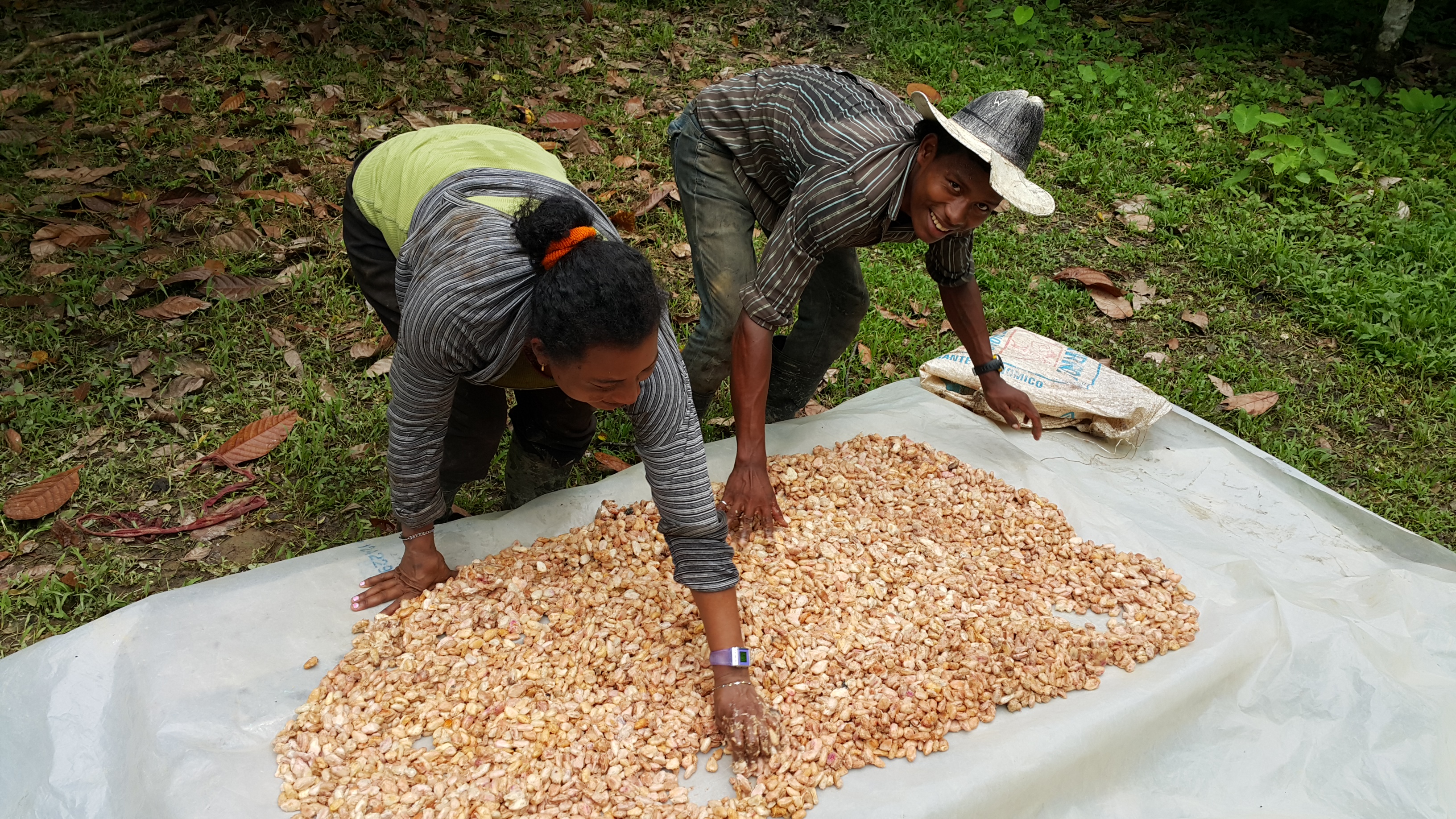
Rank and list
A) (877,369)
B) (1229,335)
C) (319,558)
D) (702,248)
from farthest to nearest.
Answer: (1229,335)
(877,369)
(702,248)
(319,558)

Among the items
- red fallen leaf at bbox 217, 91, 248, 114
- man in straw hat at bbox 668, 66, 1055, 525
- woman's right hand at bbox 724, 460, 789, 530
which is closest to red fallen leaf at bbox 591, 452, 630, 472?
man in straw hat at bbox 668, 66, 1055, 525

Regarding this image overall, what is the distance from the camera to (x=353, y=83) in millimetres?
4480

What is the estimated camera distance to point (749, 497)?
88.8 inches

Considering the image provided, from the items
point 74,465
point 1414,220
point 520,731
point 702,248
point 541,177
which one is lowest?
point 74,465

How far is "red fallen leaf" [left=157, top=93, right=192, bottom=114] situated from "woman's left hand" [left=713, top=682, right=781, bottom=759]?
377 centimetres

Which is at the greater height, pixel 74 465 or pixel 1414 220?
pixel 1414 220

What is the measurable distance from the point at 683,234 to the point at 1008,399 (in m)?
1.71

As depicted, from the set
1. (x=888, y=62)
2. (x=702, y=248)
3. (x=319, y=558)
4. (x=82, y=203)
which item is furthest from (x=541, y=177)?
(x=888, y=62)

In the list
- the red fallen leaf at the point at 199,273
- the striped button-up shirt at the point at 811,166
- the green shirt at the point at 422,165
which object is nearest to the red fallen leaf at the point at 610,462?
the striped button-up shirt at the point at 811,166

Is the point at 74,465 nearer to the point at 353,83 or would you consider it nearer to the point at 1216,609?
the point at 353,83

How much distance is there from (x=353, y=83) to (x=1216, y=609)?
13.6ft

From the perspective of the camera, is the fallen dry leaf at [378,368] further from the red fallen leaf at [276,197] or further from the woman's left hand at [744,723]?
the woman's left hand at [744,723]

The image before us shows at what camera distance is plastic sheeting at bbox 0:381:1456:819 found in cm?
172

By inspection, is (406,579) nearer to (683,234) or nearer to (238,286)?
(238,286)
